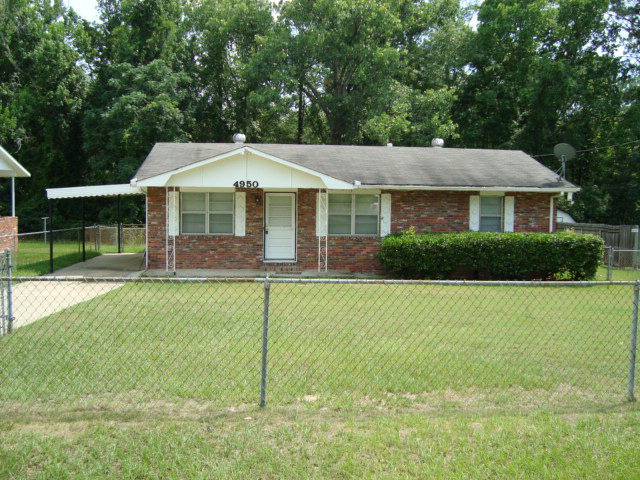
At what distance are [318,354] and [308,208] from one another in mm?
9878

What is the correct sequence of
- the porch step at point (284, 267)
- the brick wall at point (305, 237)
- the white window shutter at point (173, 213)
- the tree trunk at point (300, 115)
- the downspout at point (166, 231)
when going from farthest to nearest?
the tree trunk at point (300, 115) < the porch step at point (284, 267) < the brick wall at point (305, 237) < the white window shutter at point (173, 213) < the downspout at point (166, 231)

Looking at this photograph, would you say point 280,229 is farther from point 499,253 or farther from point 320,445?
point 320,445

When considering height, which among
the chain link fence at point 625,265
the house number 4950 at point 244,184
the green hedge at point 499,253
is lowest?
the chain link fence at point 625,265

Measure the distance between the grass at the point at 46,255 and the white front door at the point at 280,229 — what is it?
20.0ft

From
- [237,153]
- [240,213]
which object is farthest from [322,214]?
[237,153]

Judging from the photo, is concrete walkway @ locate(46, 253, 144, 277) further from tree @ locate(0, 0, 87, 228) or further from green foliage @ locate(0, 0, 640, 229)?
tree @ locate(0, 0, 87, 228)

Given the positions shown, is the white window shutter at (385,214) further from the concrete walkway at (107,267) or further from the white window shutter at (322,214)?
the concrete walkway at (107,267)

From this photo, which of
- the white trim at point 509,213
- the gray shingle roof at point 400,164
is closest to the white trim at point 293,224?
the gray shingle roof at point 400,164

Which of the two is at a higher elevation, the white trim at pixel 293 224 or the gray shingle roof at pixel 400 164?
the gray shingle roof at pixel 400 164

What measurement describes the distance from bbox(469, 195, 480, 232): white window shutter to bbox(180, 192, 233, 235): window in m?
7.23

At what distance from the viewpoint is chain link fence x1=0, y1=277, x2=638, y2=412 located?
5.46 metres

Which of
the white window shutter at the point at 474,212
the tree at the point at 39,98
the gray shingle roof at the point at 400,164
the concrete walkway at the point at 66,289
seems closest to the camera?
the concrete walkway at the point at 66,289

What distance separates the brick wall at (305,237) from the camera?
15.9m

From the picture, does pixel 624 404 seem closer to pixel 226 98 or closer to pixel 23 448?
pixel 23 448
